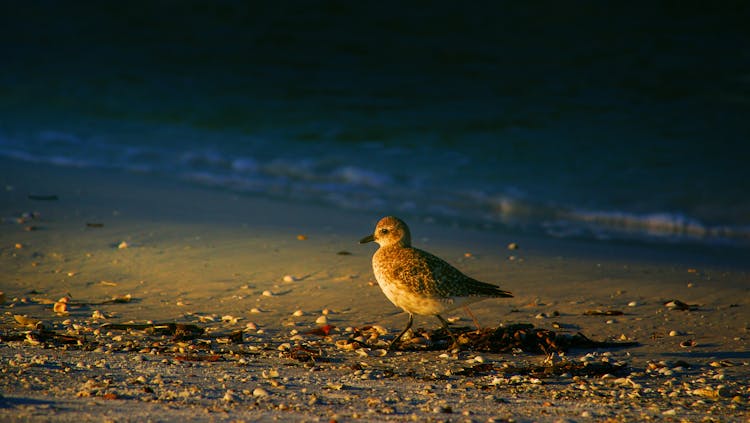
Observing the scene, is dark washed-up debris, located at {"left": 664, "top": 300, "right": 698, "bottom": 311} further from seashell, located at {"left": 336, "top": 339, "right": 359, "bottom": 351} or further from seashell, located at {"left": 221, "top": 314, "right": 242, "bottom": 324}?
seashell, located at {"left": 221, "top": 314, "right": 242, "bottom": 324}

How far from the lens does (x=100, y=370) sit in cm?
458

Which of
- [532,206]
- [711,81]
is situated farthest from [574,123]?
[532,206]

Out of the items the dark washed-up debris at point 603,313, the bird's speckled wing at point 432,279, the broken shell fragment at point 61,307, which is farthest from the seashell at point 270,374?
the dark washed-up debris at point 603,313

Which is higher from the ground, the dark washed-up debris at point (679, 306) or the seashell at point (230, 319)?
the dark washed-up debris at point (679, 306)

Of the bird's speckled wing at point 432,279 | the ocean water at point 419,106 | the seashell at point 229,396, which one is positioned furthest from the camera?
the ocean water at point 419,106

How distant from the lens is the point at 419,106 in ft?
61.5

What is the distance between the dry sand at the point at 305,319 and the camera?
423 cm

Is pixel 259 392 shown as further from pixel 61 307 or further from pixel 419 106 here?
pixel 419 106

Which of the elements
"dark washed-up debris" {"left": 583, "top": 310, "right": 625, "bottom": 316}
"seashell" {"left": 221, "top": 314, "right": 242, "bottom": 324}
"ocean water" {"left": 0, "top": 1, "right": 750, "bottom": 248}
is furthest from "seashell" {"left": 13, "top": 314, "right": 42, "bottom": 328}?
"ocean water" {"left": 0, "top": 1, "right": 750, "bottom": 248}

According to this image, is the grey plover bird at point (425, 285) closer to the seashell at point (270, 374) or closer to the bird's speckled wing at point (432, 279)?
the bird's speckled wing at point (432, 279)

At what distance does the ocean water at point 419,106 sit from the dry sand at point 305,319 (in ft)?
7.12

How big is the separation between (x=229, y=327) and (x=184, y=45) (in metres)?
20.4

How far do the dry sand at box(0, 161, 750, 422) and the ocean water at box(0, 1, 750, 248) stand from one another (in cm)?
217

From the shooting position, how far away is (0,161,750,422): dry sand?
4227mm
